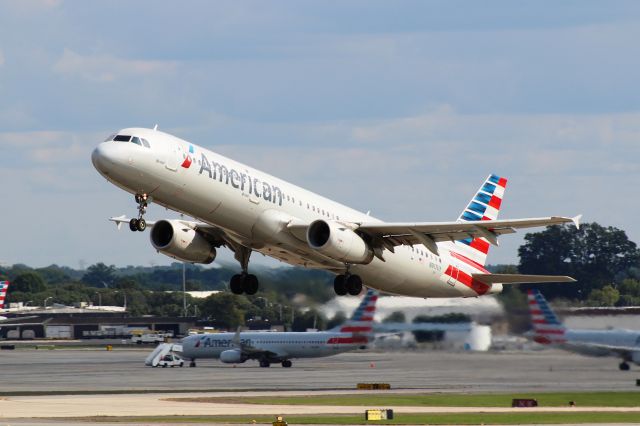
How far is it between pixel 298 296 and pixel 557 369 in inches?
727

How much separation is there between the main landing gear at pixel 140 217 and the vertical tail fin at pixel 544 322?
82.8 ft

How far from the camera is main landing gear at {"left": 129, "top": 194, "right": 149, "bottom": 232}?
165ft

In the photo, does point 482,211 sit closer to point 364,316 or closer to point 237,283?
point 364,316

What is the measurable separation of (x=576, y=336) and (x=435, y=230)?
695 inches

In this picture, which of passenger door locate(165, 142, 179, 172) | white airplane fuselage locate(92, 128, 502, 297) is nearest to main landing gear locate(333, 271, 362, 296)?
white airplane fuselage locate(92, 128, 502, 297)

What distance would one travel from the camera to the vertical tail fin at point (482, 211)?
6662cm

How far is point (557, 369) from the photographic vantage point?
73875 millimetres

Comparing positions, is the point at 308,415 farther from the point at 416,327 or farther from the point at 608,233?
the point at 608,233

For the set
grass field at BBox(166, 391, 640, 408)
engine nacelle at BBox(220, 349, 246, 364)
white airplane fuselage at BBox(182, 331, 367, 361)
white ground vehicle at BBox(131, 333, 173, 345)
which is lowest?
grass field at BBox(166, 391, 640, 408)

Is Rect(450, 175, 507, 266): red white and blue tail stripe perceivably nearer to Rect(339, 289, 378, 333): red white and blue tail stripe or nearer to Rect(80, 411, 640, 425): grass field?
Rect(339, 289, 378, 333): red white and blue tail stripe

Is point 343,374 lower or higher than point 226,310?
lower

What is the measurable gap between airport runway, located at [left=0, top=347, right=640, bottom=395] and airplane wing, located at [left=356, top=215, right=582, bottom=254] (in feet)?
54.8

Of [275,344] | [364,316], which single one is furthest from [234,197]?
[275,344]

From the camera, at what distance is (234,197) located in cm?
Answer: 5156
